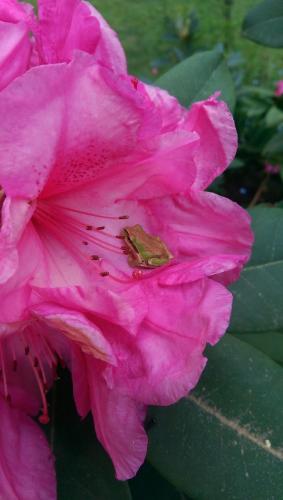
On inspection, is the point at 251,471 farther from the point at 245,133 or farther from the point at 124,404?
the point at 245,133

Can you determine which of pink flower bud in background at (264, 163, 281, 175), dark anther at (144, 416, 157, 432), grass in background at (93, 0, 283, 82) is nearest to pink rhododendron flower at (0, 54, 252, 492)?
dark anther at (144, 416, 157, 432)

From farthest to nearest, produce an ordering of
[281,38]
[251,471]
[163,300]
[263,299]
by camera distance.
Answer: [281,38], [263,299], [251,471], [163,300]

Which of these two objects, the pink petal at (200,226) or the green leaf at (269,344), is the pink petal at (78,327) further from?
the green leaf at (269,344)

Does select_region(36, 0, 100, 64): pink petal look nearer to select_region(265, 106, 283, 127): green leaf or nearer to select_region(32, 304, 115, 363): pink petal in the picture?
select_region(32, 304, 115, 363): pink petal

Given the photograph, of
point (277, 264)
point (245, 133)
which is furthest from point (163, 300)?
point (245, 133)

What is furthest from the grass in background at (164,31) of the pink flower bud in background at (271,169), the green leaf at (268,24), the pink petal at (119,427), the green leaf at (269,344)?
the pink petal at (119,427)

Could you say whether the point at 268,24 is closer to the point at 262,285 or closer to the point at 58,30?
the point at 262,285
